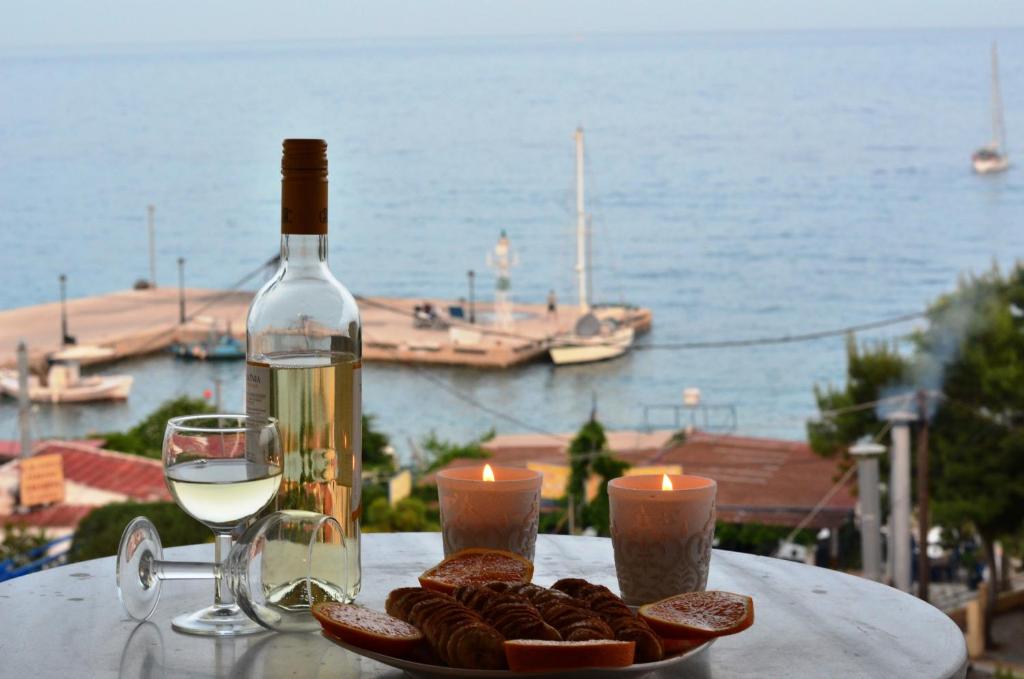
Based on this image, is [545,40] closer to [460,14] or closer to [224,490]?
[460,14]

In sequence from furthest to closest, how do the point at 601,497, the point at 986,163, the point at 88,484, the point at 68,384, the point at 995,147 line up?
the point at 995,147 → the point at 986,163 → the point at 68,384 → the point at 88,484 → the point at 601,497

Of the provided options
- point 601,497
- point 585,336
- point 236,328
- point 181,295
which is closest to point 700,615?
point 601,497

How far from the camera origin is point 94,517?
16.3 feet

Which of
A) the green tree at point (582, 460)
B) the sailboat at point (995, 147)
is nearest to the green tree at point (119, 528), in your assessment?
the green tree at point (582, 460)

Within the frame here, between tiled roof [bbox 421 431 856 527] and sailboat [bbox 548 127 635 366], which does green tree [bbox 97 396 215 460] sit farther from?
sailboat [bbox 548 127 635 366]

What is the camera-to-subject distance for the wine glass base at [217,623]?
653mm

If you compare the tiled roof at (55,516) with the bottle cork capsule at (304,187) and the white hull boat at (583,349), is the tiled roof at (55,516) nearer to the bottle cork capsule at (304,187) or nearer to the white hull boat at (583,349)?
the bottle cork capsule at (304,187)

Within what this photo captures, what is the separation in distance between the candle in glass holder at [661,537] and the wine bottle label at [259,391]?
0.19m

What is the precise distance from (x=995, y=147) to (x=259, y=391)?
26.5m

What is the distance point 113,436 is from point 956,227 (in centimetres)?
1590

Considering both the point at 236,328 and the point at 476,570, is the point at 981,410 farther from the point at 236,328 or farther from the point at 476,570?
the point at 236,328

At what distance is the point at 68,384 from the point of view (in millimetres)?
17125

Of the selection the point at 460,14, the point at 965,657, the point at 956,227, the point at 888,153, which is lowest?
the point at 965,657

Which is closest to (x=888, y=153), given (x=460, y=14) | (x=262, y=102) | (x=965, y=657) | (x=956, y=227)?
(x=956, y=227)
